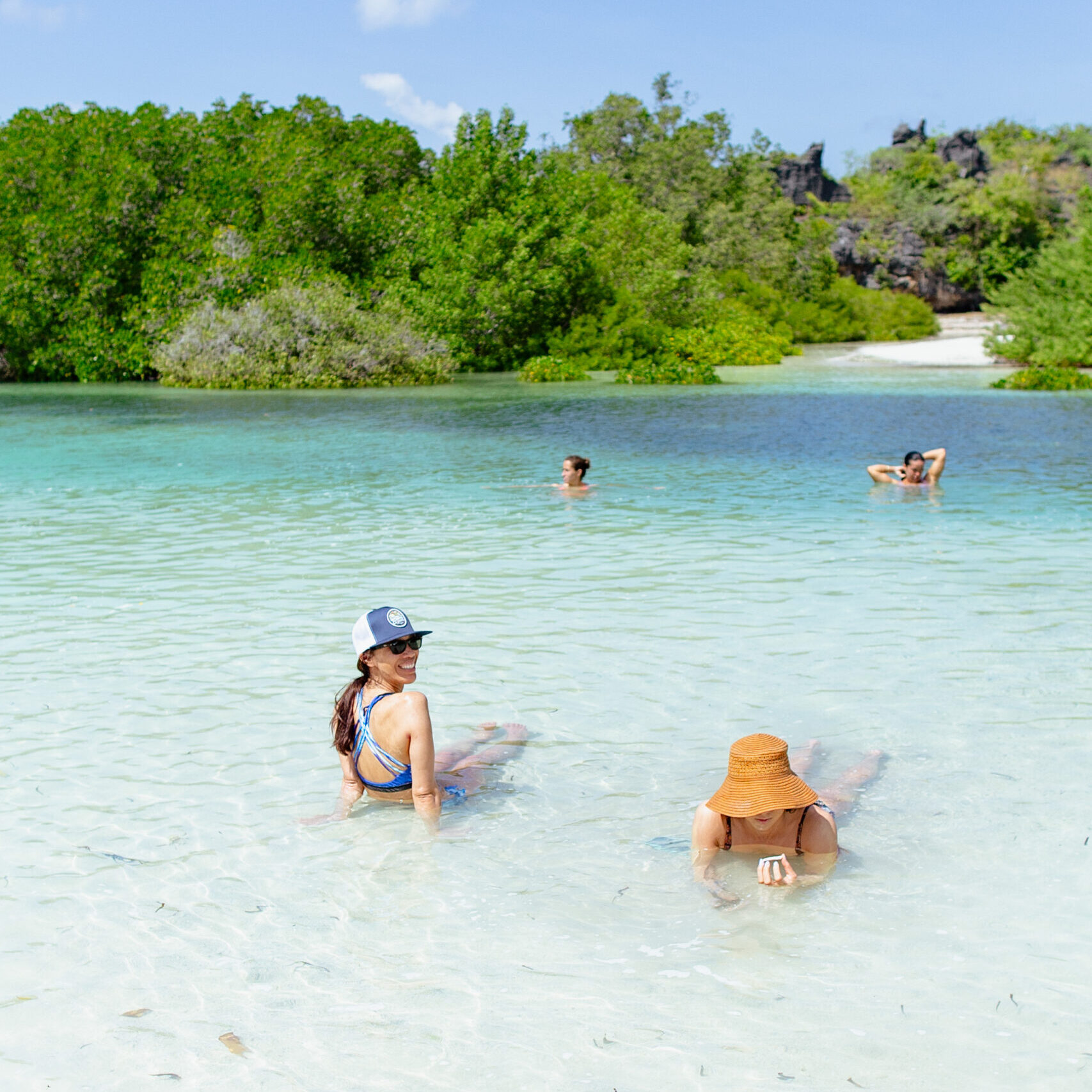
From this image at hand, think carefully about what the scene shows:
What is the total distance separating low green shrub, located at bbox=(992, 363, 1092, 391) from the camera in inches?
1342

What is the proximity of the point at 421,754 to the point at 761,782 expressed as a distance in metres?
1.65

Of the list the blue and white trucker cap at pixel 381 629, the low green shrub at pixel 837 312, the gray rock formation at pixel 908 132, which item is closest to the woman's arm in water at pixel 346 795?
the blue and white trucker cap at pixel 381 629

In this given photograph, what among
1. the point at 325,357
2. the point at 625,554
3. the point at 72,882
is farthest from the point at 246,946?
the point at 325,357

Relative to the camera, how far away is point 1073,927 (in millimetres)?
4953

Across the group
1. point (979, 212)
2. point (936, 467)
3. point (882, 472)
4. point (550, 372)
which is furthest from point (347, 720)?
point (979, 212)

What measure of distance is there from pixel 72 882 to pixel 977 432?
21287mm

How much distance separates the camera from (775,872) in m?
5.14

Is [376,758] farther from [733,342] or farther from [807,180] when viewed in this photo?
[807,180]

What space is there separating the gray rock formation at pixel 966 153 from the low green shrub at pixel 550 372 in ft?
200

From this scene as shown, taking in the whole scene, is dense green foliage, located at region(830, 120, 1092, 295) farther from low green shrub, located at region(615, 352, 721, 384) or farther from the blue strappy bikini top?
the blue strappy bikini top

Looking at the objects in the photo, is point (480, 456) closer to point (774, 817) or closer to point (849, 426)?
point (849, 426)

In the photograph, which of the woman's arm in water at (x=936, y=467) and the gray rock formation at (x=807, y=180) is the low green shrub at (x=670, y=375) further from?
the gray rock formation at (x=807, y=180)

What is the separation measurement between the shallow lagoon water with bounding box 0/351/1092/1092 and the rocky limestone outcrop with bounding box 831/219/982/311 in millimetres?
65327

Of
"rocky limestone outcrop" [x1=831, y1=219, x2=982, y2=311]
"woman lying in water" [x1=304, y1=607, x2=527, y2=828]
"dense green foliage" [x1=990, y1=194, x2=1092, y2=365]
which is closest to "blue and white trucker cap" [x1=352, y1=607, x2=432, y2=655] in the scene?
"woman lying in water" [x1=304, y1=607, x2=527, y2=828]
